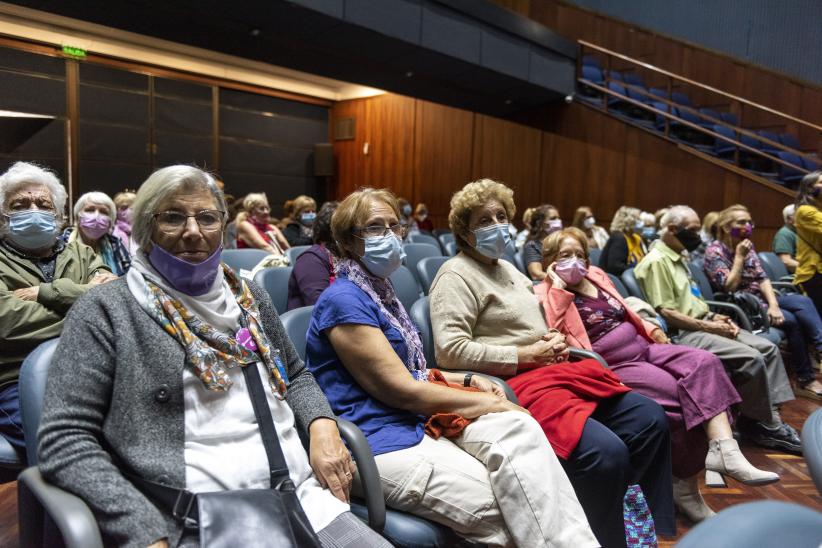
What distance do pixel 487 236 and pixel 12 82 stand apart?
8.65m

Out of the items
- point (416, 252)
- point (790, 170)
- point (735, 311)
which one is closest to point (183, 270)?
point (416, 252)

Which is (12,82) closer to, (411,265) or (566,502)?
(411,265)

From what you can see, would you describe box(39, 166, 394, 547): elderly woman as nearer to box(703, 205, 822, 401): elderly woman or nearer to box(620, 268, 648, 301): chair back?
box(620, 268, 648, 301): chair back

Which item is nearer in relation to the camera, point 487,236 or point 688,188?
point 487,236

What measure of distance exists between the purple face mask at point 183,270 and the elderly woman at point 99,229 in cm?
186

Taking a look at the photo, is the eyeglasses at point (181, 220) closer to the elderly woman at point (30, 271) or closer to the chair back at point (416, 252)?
the elderly woman at point (30, 271)

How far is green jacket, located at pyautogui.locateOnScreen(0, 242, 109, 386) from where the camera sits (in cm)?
183

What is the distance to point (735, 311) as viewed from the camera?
3.76m

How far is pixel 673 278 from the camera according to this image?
3.26 meters

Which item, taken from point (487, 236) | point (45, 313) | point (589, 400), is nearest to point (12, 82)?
→ point (45, 313)

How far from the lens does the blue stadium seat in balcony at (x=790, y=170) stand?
25.5 feet

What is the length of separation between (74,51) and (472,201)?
8.70m

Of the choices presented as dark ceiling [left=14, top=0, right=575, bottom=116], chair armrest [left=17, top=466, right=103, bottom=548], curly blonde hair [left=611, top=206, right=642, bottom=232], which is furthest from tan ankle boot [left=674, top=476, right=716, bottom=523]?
dark ceiling [left=14, top=0, right=575, bottom=116]

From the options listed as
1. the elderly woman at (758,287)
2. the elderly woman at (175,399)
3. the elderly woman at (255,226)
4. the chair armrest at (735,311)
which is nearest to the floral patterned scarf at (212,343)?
the elderly woman at (175,399)
